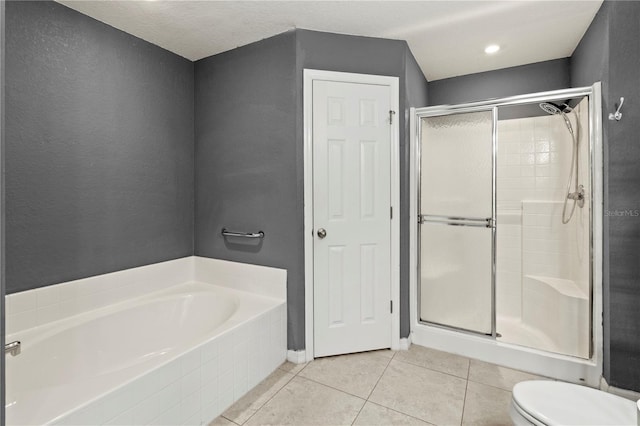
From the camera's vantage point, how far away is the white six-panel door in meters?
2.27

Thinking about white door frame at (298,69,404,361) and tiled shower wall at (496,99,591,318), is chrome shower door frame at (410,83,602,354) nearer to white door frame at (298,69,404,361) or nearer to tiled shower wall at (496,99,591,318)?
white door frame at (298,69,404,361)

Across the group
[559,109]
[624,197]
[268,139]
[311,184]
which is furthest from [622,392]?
[268,139]

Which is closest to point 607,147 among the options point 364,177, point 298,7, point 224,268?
point 364,177

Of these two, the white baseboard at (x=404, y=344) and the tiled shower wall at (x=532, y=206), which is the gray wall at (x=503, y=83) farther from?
the white baseboard at (x=404, y=344)

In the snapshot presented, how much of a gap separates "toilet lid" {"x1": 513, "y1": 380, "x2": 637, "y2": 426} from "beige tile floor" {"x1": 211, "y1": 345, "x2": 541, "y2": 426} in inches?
17.9

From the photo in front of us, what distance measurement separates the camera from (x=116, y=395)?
120 cm

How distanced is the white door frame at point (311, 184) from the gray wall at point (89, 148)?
1.14 meters

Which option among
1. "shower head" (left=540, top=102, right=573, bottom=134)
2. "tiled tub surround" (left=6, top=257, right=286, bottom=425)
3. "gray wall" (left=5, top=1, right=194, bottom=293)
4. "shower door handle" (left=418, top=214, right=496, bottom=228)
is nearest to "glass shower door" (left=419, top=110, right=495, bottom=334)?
"shower door handle" (left=418, top=214, right=496, bottom=228)

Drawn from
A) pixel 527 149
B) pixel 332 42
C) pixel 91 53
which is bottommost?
pixel 527 149

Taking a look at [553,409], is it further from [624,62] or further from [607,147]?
[624,62]

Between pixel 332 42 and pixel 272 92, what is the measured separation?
0.57 meters

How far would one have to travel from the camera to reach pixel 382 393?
73.9 inches

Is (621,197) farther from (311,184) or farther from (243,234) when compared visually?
(243,234)

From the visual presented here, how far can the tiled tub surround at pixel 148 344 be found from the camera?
122 cm
